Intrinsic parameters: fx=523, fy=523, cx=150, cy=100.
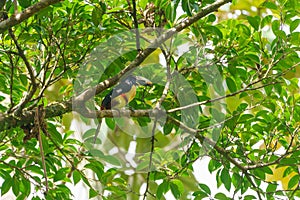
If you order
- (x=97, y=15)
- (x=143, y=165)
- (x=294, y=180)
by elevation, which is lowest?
(x=294, y=180)

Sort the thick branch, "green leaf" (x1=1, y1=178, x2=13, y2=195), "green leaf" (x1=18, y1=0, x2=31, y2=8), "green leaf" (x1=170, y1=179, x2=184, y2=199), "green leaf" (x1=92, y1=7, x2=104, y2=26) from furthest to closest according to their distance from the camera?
"green leaf" (x1=170, y1=179, x2=184, y2=199)
"green leaf" (x1=1, y1=178, x2=13, y2=195)
"green leaf" (x1=92, y1=7, x2=104, y2=26)
"green leaf" (x1=18, y1=0, x2=31, y2=8)
the thick branch

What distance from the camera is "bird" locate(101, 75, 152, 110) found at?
6.77 ft

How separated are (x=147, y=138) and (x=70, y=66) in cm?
51

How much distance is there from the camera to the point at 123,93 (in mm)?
2137

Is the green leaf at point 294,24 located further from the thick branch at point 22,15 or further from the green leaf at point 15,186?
the green leaf at point 15,186

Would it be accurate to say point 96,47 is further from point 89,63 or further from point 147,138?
point 147,138

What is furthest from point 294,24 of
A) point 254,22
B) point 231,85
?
point 231,85

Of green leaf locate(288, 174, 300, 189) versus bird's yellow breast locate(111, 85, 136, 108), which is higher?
bird's yellow breast locate(111, 85, 136, 108)

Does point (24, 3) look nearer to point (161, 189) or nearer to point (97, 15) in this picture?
point (97, 15)

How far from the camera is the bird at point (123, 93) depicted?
6.77 ft

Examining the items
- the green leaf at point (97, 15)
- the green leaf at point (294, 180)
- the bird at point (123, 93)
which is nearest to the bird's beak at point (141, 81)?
the bird at point (123, 93)

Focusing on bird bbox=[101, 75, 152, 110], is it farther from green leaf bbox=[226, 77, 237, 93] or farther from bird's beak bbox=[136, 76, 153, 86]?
green leaf bbox=[226, 77, 237, 93]

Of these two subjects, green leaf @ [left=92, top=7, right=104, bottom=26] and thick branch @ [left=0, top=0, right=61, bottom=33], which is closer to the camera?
thick branch @ [left=0, top=0, right=61, bottom=33]

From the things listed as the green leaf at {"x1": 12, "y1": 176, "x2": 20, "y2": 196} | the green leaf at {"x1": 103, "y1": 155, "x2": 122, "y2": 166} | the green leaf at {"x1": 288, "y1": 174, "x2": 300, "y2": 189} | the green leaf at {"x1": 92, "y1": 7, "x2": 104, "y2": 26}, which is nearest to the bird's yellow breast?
the green leaf at {"x1": 103, "y1": 155, "x2": 122, "y2": 166}
